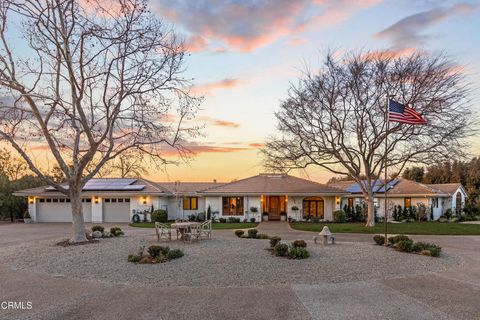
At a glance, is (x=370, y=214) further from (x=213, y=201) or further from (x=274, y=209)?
(x=213, y=201)

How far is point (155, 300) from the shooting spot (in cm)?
718

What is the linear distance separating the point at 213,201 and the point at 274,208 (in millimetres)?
5359

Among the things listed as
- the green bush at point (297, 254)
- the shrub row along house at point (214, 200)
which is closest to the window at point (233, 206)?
the shrub row along house at point (214, 200)

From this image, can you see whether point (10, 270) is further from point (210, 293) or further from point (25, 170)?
point (25, 170)

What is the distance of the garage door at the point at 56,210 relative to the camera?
31859mm

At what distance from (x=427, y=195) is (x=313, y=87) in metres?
15.3

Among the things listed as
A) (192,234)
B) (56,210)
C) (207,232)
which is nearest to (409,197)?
(207,232)

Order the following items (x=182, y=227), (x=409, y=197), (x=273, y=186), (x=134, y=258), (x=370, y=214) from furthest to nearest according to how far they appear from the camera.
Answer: (x=409, y=197)
(x=273, y=186)
(x=370, y=214)
(x=182, y=227)
(x=134, y=258)

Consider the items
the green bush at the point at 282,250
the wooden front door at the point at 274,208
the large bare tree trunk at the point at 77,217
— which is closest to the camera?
the green bush at the point at 282,250

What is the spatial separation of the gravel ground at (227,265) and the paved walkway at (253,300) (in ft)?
1.89

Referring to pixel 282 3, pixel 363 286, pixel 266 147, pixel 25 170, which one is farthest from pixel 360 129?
pixel 25 170

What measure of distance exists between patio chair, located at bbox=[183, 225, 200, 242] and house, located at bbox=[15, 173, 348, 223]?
14817 mm

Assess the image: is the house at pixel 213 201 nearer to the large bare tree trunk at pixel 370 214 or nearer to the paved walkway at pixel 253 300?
the large bare tree trunk at pixel 370 214

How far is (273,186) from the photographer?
32.4 m
